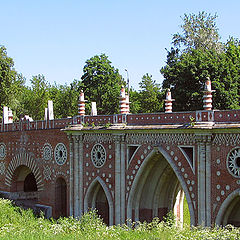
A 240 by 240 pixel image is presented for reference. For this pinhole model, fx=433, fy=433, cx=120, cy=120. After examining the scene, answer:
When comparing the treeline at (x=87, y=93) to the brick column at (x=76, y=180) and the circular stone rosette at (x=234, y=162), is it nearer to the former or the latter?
the brick column at (x=76, y=180)

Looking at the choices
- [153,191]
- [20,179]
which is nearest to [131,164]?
[153,191]

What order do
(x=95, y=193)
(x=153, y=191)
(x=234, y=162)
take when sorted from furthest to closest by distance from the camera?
(x=95, y=193), (x=153, y=191), (x=234, y=162)

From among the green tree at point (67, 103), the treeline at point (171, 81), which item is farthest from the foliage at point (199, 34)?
the green tree at point (67, 103)

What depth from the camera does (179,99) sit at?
96.3 feet

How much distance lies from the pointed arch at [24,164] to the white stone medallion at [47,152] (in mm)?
1202

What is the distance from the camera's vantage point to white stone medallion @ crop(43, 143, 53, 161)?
25156 mm

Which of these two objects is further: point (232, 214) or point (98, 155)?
point (98, 155)

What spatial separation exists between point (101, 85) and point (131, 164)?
21945 mm

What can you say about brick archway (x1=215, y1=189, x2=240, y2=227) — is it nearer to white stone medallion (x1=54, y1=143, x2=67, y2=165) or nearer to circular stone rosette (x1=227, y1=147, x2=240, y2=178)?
circular stone rosette (x1=227, y1=147, x2=240, y2=178)

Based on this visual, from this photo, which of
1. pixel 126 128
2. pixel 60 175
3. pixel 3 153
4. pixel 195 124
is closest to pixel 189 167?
pixel 195 124

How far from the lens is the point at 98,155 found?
71.8 ft

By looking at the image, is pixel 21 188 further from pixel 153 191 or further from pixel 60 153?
pixel 153 191

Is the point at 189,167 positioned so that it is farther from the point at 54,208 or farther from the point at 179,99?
the point at 179,99

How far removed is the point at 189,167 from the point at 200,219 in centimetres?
206
